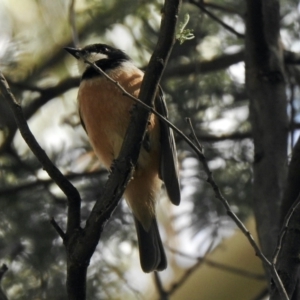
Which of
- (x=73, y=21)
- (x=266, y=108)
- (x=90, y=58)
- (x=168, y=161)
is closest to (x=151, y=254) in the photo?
(x=168, y=161)

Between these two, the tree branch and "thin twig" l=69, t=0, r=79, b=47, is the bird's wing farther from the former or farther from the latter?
the tree branch

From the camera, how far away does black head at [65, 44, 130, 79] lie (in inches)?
160

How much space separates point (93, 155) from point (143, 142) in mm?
902

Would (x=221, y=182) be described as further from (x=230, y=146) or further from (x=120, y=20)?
(x=120, y=20)

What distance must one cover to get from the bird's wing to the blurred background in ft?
1.60

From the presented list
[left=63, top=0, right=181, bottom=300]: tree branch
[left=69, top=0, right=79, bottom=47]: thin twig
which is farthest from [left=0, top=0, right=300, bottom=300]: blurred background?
[left=63, top=0, right=181, bottom=300]: tree branch

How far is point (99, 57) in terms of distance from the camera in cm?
426

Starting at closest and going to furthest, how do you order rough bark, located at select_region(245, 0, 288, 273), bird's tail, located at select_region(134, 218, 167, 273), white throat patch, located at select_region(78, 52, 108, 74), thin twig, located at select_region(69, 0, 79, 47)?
rough bark, located at select_region(245, 0, 288, 273) < bird's tail, located at select_region(134, 218, 167, 273) < thin twig, located at select_region(69, 0, 79, 47) < white throat patch, located at select_region(78, 52, 108, 74)

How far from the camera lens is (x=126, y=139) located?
8.93 ft

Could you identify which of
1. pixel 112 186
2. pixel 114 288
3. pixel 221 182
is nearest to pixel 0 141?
pixel 114 288

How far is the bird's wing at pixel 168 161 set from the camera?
142 inches

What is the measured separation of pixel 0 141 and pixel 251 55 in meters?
1.56

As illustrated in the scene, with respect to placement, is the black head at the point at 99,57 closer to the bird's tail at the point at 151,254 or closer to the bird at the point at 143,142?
the bird at the point at 143,142

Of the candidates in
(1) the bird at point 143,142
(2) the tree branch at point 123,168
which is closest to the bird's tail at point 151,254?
(1) the bird at point 143,142
